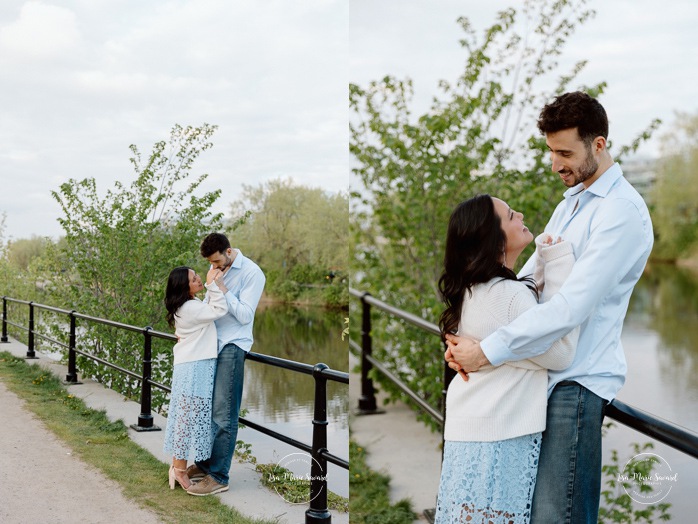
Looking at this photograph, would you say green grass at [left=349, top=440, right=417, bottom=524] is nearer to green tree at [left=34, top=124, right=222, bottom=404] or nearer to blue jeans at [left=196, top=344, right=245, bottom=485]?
blue jeans at [left=196, top=344, right=245, bottom=485]

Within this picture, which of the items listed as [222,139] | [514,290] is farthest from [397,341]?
[514,290]

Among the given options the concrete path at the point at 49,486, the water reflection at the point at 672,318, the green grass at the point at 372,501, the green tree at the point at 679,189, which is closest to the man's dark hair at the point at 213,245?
the concrete path at the point at 49,486

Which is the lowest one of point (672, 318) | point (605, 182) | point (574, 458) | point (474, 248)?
point (672, 318)

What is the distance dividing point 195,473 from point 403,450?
1.20 m

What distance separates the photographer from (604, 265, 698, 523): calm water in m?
5.35

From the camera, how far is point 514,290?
Result: 1.23m

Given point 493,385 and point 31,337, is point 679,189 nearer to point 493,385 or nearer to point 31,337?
point 31,337

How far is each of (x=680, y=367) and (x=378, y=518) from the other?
1617 centimetres

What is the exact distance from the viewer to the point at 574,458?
1.19 m

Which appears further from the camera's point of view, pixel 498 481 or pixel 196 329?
pixel 196 329

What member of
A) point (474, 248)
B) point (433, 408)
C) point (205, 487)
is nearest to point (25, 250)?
point (205, 487)

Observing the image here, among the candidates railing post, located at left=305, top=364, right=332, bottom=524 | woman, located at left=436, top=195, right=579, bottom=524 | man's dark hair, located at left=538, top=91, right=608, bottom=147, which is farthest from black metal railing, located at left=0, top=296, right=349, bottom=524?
man's dark hair, located at left=538, top=91, right=608, bottom=147

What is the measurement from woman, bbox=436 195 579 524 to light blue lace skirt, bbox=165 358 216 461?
52.8 inches

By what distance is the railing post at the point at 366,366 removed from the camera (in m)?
4.05
